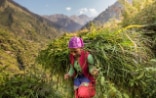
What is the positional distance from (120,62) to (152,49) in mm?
754

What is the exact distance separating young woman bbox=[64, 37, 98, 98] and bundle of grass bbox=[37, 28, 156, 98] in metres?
0.13

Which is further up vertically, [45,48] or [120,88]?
[45,48]

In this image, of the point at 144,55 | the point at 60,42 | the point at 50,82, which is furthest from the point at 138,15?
the point at 50,82

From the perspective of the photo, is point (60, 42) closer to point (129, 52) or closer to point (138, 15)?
point (129, 52)

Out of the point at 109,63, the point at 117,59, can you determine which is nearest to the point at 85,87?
the point at 109,63

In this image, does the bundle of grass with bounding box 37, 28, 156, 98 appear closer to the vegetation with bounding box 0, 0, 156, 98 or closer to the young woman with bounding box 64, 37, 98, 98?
the vegetation with bounding box 0, 0, 156, 98

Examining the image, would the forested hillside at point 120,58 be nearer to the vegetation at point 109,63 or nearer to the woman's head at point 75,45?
the vegetation at point 109,63

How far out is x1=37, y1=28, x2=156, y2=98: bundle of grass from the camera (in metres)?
3.48

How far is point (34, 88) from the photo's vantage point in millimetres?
4785

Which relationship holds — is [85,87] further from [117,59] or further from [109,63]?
[117,59]

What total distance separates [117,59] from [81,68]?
0.46 metres

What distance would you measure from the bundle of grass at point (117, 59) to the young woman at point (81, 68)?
126 mm

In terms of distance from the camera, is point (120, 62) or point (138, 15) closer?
point (120, 62)

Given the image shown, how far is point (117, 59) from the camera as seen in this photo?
369 centimetres
